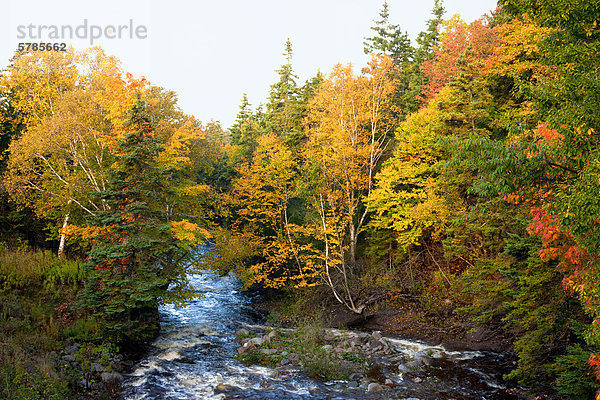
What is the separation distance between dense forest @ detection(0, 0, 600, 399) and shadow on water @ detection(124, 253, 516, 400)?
1167mm

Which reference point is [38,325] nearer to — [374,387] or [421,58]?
[374,387]

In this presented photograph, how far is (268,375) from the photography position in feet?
40.6

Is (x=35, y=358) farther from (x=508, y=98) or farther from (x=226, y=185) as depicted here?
(x=226, y=185)

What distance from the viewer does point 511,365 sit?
13.2 metres

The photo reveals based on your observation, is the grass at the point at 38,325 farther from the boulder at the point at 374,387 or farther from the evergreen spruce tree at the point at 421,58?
the evergreen spruce tree at the point at 421,58

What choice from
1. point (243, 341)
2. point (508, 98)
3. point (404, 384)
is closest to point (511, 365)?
point (404, 384)

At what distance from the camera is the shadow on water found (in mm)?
10930

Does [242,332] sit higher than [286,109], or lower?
lower

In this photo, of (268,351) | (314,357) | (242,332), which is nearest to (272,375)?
(314,357)

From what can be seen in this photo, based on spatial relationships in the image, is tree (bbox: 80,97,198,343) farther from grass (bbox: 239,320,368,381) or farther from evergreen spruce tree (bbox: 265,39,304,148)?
evergreen spruce tree (bbox: 265,39,304,148)

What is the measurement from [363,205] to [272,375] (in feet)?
41.8

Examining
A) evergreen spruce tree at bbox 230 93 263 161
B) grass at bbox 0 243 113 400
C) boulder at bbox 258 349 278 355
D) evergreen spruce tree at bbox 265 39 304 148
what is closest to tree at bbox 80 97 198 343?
grass at bbox 0 243 113 400

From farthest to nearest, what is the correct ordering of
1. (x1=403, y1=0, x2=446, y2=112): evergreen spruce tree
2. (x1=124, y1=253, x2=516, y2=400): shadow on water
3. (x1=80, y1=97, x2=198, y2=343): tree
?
(x1=403, y1=0, x2=446, y2=112): evergreen spruce tree, (x1=80, y1=97, x2=198, y2=343): tree, (x1=124, y1=253, x2=516, y2=400): shadow on water

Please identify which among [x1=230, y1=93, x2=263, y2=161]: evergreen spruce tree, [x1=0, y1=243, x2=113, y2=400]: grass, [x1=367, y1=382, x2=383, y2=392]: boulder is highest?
[x1=230, y1=93, x2=263, y2=161]: evergreen spruce tree
